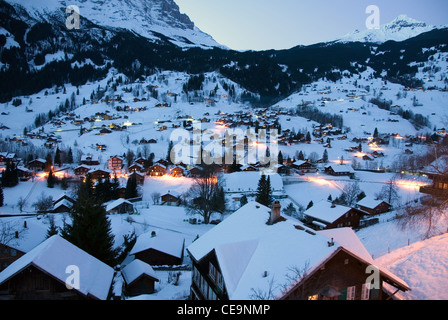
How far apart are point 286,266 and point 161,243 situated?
16865 mm

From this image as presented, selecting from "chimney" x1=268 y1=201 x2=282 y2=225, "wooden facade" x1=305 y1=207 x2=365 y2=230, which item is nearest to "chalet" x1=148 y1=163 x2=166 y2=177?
"wooden facade" x1=305 y1=207 x2=365 y2=230

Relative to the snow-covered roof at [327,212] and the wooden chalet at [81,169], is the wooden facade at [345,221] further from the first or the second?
the wooden chalet at [81,169]

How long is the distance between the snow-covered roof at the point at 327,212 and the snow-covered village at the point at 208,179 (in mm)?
192

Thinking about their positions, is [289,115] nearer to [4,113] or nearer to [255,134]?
[255,134]

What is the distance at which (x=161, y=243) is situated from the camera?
76.4 feet

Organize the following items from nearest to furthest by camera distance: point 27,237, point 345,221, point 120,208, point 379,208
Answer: point 27,237, point 345,221, point 120,208, point 379,208

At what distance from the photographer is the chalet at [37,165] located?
5647 cm

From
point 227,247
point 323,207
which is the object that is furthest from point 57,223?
point 323,207

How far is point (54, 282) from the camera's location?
10.9 meters

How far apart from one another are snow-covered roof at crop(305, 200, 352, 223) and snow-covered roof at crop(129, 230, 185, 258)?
15.5m

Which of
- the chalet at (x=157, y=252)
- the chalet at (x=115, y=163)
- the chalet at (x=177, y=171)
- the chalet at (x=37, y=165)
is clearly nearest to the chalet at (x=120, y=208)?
the chalet at (x=157, y=252)

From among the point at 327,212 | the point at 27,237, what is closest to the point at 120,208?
the point at 27,237

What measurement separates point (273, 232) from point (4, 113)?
139m

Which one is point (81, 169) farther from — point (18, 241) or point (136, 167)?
point (18, 241)
